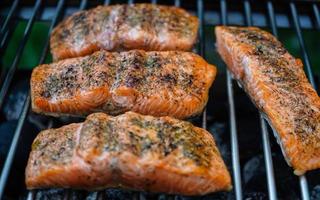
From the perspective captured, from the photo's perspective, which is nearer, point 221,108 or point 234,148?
point 234,148

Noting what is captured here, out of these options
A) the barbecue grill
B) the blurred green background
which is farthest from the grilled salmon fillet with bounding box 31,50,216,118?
the blurred green background

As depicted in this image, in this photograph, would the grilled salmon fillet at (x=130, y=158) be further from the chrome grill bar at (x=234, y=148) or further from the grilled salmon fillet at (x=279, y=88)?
the grilled salmon fillet at (x=279, y=88)

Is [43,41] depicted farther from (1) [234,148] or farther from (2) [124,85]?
(1) [234,148]

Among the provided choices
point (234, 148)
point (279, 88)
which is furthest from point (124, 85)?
point (279, 88)

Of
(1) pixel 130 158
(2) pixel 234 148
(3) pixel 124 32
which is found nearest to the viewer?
(1) pixel 130 158

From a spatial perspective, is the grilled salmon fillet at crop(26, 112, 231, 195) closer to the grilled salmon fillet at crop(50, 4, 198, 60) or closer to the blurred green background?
the grilled salmon fillet at crop(50, 4, 198, 60)

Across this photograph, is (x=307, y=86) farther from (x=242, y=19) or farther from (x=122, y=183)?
(x=122, y=183)

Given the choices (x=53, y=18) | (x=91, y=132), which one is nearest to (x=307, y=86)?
(x=91, y=132)
